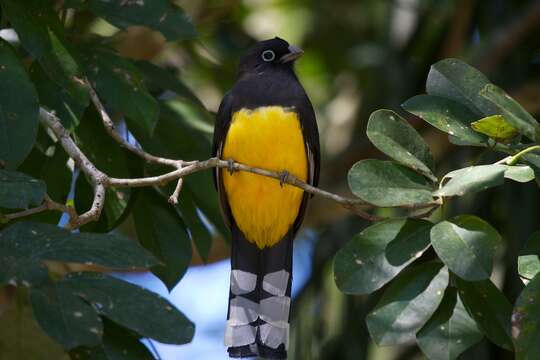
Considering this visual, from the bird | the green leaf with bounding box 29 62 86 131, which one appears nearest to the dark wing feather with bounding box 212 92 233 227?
the bird

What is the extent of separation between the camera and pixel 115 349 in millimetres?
3232

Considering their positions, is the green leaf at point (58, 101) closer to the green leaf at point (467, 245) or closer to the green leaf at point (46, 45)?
the green leaf at point (46, 45)

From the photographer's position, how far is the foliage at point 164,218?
280 cm

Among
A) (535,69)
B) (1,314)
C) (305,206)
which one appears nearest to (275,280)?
(305,206)

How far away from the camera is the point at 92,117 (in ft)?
14.1

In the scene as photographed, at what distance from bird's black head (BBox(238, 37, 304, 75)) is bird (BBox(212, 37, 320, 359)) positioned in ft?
0.81

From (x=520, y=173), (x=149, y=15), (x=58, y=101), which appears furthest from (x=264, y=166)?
(x=520, y=173)

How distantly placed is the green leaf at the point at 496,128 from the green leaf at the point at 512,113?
0.18 ft

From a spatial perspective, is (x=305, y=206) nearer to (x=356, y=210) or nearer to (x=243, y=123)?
(x=243, y=123)

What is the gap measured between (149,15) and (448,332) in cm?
184

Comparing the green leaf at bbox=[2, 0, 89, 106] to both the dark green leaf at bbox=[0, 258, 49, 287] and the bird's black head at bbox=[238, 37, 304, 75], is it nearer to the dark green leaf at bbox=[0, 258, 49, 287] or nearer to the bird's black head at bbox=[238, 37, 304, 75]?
the dark green leaf at bbox=[0, 258, 49, 287]

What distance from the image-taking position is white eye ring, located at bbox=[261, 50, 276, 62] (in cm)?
554

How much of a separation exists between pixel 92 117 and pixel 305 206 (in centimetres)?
130

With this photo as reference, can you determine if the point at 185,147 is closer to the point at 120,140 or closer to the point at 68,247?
the point at 120,140
